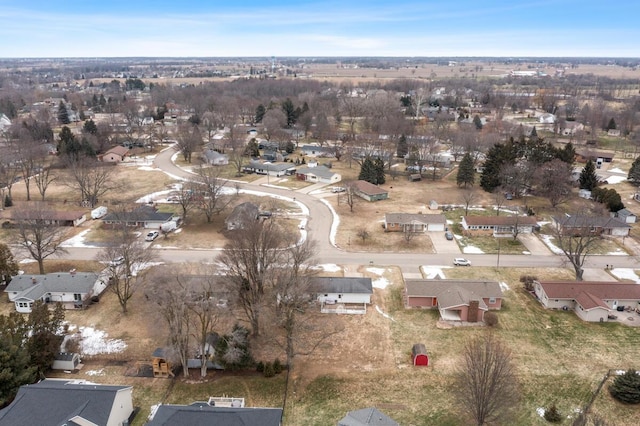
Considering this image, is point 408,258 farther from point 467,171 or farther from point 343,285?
point 467,171

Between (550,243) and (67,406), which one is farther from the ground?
(67,406)

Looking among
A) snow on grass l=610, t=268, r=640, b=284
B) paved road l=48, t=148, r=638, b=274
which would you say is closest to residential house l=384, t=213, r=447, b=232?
paved road l=48, t=148, r=638, b=274

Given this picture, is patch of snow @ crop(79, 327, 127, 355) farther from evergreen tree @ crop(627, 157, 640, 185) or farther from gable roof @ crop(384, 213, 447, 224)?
evergreen tree @ crop(627, 157, 640, 185)

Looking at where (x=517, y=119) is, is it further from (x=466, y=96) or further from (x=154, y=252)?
(x=154, y=252)

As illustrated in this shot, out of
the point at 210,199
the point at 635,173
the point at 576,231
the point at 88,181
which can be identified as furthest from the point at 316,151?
the point at 576,231

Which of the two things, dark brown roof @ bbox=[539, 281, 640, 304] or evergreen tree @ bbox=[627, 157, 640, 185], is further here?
evergreen tree @ bbox=[627, 157, 640, 185]

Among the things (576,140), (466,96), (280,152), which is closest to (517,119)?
(576,140)

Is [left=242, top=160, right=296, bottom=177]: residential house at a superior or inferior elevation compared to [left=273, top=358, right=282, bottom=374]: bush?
superior
